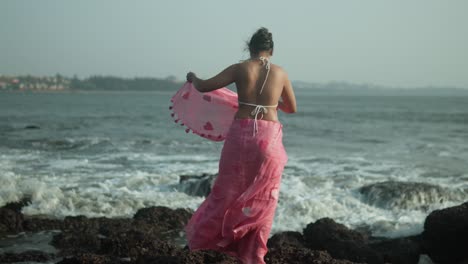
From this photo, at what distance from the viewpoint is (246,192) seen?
463 centimetres

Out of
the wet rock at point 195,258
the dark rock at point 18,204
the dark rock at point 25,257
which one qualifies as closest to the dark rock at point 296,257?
the wet rock at point 195,258

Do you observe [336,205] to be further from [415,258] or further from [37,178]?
[37,178]

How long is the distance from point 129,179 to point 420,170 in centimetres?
920

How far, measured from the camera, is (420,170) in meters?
17.8

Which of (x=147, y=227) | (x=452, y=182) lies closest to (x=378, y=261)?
(x=147, y=227)

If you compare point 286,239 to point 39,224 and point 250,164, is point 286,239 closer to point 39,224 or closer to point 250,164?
point 250,164

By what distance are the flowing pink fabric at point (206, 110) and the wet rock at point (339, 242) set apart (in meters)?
2.78

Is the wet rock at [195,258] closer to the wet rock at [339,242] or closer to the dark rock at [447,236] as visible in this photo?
the wet rock at [339,242]

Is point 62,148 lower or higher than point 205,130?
lower

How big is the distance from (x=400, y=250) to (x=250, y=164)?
394 centimetres

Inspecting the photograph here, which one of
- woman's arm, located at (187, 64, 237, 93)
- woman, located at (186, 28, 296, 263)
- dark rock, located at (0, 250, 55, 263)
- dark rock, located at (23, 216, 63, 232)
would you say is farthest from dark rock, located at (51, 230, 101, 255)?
woman's arm, located at (187, 64, 237, 93)

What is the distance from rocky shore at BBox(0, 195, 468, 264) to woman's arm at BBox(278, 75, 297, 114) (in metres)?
1.56

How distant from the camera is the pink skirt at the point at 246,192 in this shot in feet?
15.2

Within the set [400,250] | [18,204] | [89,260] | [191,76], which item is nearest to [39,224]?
[18,204]
